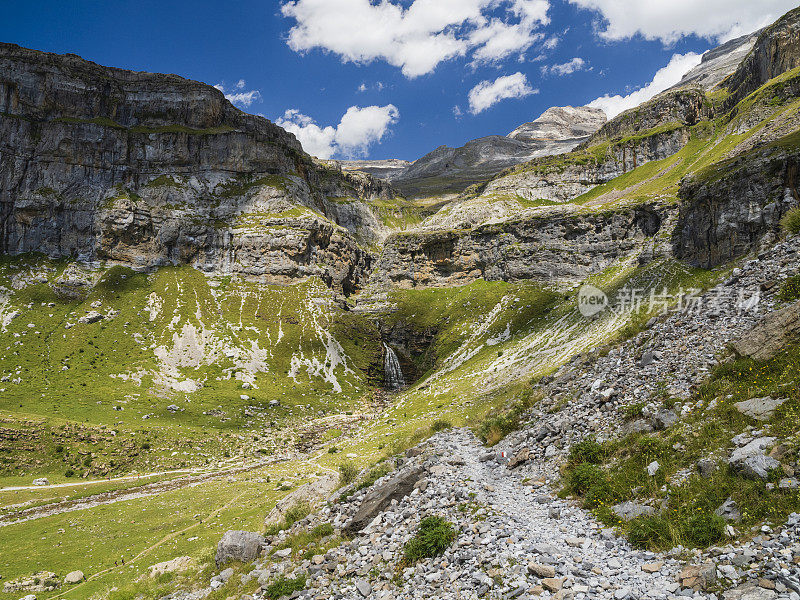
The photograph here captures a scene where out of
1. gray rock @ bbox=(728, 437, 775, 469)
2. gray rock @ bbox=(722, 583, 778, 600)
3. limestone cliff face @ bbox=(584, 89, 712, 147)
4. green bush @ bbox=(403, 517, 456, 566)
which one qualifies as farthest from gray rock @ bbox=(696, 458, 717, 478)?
limestone cliff face @ bbox=(584, 89, 712, 147)

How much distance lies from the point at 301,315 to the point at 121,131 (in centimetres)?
8161

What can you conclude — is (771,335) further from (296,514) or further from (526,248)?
(526,248)

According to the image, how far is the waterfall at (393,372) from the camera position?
3327 inches

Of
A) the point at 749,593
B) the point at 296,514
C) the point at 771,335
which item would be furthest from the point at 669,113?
→ the point at 749,593

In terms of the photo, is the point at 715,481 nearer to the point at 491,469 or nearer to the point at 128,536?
the point at 491,469

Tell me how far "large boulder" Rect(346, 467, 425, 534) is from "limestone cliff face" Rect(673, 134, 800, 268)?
48.7 m

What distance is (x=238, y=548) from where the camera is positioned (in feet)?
49.4

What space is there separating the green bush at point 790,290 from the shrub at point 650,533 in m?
10.4

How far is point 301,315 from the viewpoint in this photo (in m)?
94.9

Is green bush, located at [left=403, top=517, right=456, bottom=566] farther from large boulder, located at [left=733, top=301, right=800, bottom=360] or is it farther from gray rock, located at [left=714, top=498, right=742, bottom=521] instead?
large boulder, located at [left=733, top=301, right=800, bottom=360]

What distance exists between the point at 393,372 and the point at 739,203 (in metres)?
66.4

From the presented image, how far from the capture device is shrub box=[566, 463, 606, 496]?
36.8 feet

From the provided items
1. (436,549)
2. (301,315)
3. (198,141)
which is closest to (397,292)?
(301,315)

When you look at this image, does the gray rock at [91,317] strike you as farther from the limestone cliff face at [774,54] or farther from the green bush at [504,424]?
the limestone cliff face at [774,54]
